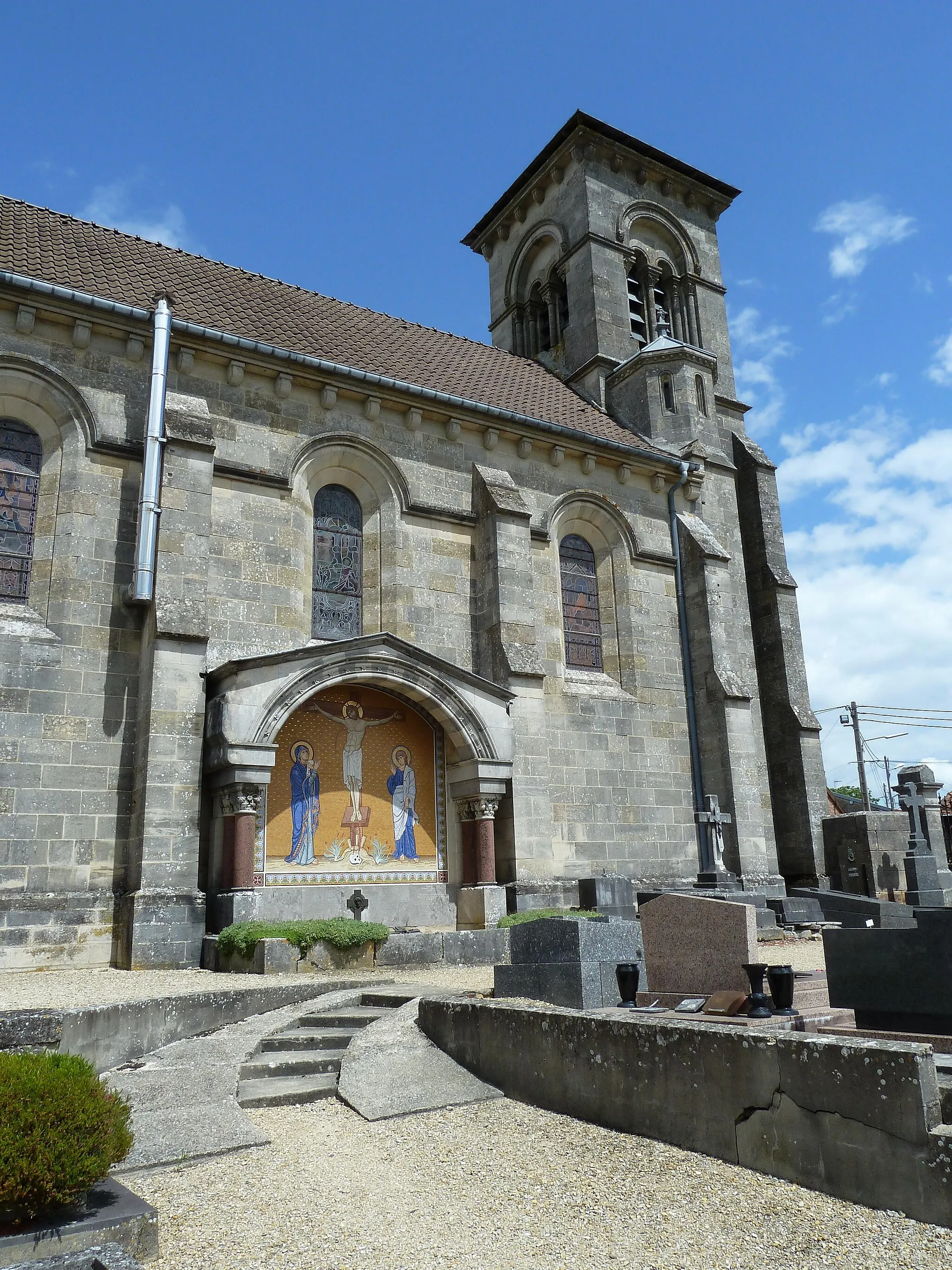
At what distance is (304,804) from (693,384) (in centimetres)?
1360

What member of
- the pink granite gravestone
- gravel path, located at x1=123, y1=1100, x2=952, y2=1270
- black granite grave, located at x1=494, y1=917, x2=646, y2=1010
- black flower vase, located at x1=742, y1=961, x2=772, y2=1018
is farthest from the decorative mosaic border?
black flower vase, located at x1=742, y1=961, x2=772, y2=1018

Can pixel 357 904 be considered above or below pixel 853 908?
above

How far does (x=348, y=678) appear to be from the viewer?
1327cm

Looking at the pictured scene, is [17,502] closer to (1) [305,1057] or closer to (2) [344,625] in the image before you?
(2) [344,625]

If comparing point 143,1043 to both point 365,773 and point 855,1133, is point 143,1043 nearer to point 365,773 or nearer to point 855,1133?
point 855,1133

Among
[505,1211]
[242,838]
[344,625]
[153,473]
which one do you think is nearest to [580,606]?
[344,625]

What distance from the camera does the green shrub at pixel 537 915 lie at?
12406mm

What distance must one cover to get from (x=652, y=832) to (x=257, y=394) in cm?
1021

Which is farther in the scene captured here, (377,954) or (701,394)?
(701,394)

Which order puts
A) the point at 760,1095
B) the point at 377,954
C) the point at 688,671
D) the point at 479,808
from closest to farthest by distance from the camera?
the point at 760,1095 < the point at 377,954 < the point at 479,808 < the point at 688,671

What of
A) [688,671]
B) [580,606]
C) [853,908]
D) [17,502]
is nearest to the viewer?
[17,502]

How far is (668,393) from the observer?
2114 centimetres

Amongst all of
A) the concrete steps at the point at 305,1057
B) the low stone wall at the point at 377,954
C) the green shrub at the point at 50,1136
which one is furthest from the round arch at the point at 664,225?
the green shrub at the point at 50,1136

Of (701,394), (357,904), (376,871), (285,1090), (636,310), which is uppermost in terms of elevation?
(636,310)
